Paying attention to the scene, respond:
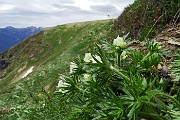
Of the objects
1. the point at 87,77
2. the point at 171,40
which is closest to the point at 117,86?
the point at 87,77

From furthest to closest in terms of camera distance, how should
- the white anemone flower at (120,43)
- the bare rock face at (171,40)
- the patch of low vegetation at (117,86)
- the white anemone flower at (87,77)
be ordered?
the bare rock face at (171,40) → the white anemone flower at (120,43) → the white anemone flower at (87,77) → the patch of low vegetation at (117,86)

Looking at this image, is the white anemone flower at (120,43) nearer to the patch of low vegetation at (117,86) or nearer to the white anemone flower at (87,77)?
the patch of low vegetation at (117,86)

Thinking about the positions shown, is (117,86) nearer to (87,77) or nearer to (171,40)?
(87,77)

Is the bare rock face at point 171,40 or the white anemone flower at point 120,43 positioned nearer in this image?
the white anemone flower at point 120,43

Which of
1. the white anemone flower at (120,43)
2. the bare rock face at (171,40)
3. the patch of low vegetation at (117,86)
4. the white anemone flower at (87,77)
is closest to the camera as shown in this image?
the patch of low vegetation at (117,86)

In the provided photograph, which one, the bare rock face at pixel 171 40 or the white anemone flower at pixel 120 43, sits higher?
the white anemone flower at pixel 120 43

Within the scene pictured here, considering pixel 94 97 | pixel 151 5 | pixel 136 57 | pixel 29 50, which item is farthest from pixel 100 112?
pixel 29 50

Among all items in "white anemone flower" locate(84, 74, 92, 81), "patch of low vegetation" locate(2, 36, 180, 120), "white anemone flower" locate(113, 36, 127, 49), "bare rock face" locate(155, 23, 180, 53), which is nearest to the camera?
"patch of low vegetation" locate(2, 36, 180, 120)

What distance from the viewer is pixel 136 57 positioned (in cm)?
462

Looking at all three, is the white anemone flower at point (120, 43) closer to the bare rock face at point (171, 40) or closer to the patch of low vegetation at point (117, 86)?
the patch of low vegetation at point (117, 86)

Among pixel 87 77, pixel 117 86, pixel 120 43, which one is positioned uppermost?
pixel 120 43

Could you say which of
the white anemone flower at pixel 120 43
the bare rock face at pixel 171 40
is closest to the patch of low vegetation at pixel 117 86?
the white anemone flower at pixel 120 43

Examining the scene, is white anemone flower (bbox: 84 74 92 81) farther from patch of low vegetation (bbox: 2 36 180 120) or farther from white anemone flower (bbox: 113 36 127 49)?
white anemone flower (bbox: 113 36 127 49)

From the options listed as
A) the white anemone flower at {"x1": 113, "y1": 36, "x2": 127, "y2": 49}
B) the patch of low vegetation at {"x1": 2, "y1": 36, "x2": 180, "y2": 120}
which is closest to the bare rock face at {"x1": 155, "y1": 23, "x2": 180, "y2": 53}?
the patch of low vegetation at {"x1": 2, "y1": 36, "x2": 180, "y2": 120}
